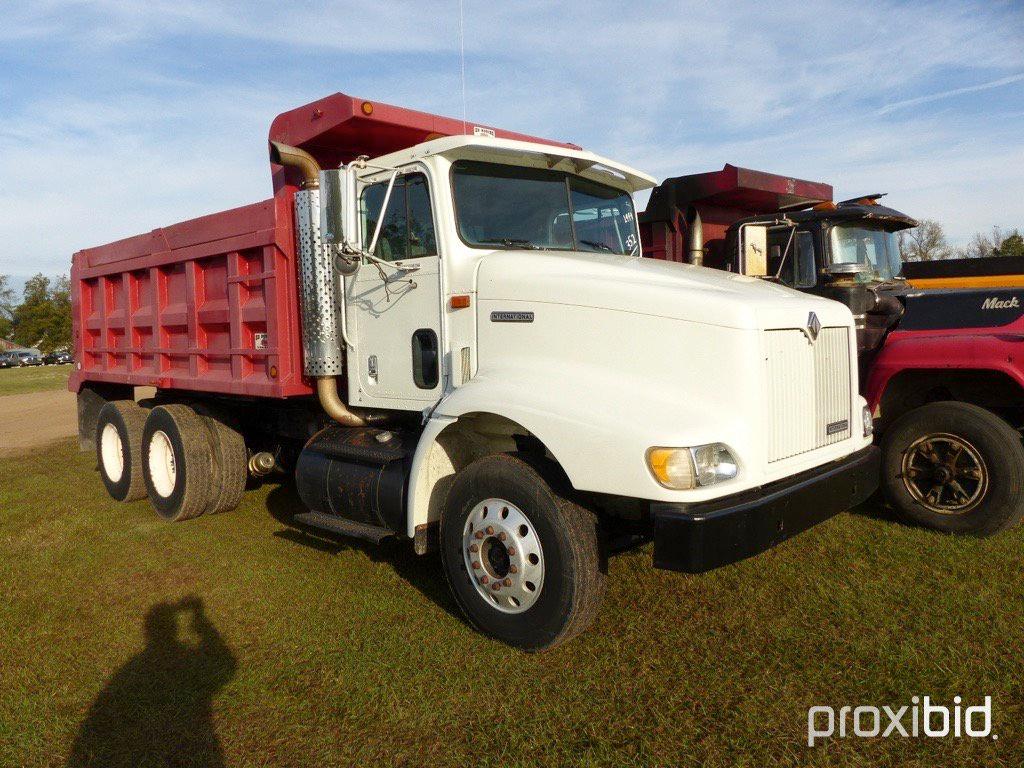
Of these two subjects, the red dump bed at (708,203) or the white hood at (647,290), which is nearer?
the white hood at (647,290)

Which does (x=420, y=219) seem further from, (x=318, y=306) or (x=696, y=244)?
(x=696, y=244)

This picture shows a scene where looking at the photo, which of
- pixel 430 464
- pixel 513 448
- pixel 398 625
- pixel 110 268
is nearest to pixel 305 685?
pixel 398 625

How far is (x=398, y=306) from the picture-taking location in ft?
15.3

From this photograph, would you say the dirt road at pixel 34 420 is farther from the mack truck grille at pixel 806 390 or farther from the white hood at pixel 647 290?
the mack truck grille at pixel 806 390

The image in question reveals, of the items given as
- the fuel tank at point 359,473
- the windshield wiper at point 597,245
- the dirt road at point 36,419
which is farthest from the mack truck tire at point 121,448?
the windshield wiper at point 597,245

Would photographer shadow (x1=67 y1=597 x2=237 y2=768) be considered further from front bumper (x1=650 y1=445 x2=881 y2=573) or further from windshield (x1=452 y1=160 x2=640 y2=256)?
windshield (x1=452 y1=160 x2=640 y2=256)

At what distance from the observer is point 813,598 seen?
416 cm

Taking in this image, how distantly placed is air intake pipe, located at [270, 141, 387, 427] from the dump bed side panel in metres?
0.16

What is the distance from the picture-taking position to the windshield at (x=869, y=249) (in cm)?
641

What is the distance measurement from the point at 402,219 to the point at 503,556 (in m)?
2.08

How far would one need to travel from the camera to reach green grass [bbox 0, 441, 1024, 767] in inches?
119

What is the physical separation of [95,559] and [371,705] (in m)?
3.10

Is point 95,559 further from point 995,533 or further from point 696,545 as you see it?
point 995,533

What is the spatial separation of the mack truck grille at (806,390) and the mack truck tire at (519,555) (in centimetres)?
98
